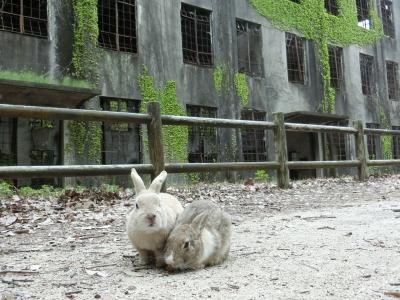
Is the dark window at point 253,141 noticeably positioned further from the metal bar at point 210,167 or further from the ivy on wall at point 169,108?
the metal bar at point 210,167

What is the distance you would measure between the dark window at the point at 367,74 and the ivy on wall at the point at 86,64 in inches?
549

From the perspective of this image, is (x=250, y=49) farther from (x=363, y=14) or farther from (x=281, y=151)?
(x=281, y=151)

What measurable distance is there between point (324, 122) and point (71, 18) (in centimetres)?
1128

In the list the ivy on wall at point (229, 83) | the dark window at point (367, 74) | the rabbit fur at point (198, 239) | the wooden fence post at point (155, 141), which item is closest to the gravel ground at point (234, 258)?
the rabbit fur at point (198, 239)

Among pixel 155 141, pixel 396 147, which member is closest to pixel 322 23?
pixel 396 147

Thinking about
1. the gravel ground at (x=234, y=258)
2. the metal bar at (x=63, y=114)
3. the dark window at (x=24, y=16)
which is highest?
the dark window at (x=24, y=16)

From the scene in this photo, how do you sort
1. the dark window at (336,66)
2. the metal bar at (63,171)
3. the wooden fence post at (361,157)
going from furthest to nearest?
the dark window at (336,66)
the wooden fence post at (361,157)
the metal bar at (63,171)

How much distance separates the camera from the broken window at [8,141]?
38.4 ft

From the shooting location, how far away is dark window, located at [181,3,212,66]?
14945 millimetres

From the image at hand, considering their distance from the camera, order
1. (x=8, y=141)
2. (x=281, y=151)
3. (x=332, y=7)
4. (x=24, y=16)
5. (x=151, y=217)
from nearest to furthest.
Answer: (x=151, y=217) → (x=281, y=151) → (x=24, y=16) → (x=8, y=141) → (x=332, y=7)

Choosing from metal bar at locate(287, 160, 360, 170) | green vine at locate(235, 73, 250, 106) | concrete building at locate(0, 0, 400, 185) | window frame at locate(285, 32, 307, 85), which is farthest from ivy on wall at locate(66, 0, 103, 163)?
window frame at locate(285, 32, 307, 85)

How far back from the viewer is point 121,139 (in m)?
12.8

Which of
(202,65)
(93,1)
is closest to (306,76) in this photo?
(202,65)

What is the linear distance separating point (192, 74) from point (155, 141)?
343 inches
